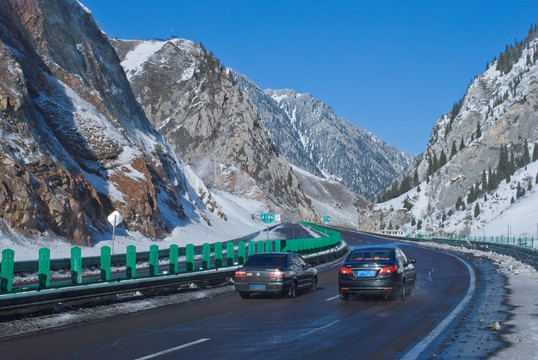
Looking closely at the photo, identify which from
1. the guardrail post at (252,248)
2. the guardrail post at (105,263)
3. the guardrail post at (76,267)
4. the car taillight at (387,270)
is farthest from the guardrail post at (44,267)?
the guardrail post at (252,248)

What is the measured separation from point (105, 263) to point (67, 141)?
120 feet

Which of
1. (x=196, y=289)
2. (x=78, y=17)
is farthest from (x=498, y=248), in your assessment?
(x=78, y=17)

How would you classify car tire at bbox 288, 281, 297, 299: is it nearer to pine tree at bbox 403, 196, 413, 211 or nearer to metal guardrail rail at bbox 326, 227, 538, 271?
metal guardrail rail at bbox 326, 227, 538, 271

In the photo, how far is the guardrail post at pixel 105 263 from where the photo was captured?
1530cm

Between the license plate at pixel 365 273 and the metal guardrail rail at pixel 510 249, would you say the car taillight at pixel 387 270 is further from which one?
the metal guardrail rail at pixel 510 249

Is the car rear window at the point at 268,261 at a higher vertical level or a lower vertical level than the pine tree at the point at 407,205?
lower

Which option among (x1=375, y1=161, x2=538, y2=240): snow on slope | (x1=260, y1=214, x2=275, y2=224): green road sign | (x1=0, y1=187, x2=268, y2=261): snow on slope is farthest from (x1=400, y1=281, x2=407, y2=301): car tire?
(x1=375, y1=161, x2=538, y2=240): snow on slope

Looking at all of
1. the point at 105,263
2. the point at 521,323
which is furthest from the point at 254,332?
the point at 105,263

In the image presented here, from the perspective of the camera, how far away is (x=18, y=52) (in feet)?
152

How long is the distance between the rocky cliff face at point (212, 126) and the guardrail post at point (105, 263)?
11586 cm

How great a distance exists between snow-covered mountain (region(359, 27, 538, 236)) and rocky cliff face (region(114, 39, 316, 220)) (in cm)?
3366

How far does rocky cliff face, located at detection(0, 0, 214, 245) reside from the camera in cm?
3503

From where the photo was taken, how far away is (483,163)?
5684 inches

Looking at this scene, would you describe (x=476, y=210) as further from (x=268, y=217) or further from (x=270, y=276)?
(x=270, y=276)
